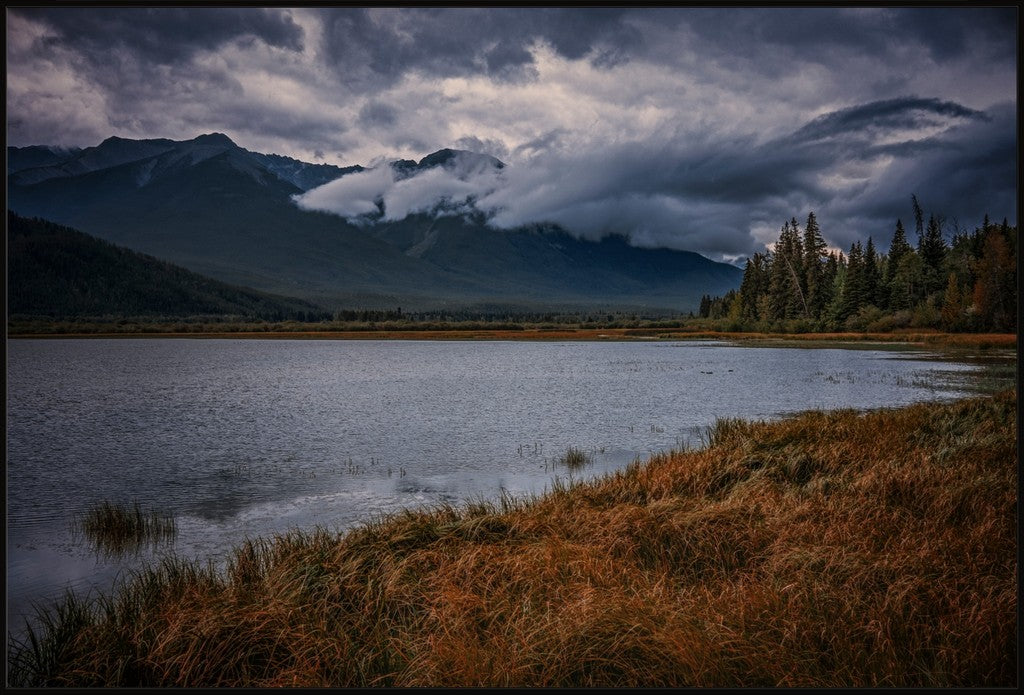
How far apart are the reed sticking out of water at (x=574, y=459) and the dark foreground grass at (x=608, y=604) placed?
7877 mm

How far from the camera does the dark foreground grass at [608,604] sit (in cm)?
583

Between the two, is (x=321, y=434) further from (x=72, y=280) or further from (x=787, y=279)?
(x=72, y=280)

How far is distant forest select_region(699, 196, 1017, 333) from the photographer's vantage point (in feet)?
208

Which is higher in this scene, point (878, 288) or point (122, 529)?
point (878, 288)

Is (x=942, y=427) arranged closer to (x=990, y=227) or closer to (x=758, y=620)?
(x=758, y=620)

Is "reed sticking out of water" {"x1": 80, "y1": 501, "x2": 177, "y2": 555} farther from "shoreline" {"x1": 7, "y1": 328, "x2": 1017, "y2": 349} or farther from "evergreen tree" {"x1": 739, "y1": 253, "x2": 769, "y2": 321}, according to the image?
"evergreen tree" {"x1": 739, "y1": 253, "x2": 769, "y2": 321}

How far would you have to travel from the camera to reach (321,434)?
84.7ft

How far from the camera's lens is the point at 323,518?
1402 cm

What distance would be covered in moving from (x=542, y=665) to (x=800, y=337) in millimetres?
105505

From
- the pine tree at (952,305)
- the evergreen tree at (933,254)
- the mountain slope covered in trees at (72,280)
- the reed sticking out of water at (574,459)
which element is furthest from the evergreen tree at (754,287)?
the mountain slope covered in trees at (72,280)

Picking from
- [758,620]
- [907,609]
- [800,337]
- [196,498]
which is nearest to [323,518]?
[196,498]

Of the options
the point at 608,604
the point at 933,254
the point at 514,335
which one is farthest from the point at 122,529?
the point at 514,335

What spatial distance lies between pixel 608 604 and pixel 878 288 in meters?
106

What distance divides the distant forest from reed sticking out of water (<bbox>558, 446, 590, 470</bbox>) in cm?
4276
